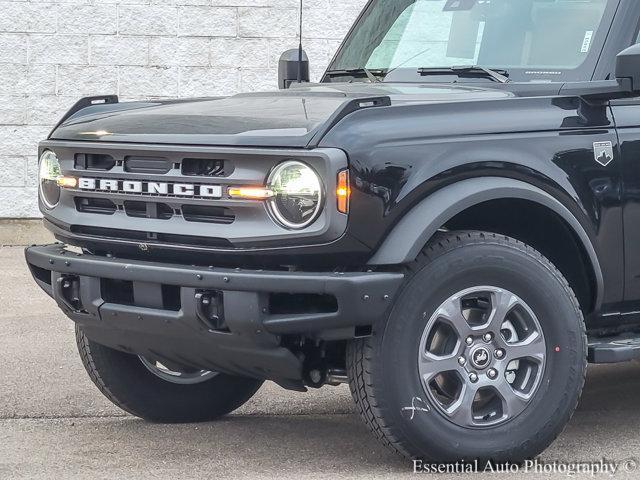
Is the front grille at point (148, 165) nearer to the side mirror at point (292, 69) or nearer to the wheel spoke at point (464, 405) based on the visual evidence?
the wheel spoke at point (464, 405)

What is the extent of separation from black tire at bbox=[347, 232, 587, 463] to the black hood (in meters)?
0.58

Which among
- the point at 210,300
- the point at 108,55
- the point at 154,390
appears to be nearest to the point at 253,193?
the point at 210,300

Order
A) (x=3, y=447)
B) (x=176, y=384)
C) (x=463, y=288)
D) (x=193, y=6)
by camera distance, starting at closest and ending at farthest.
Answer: (x=463, y=288), (x=3, y=447), (x=176, y=384), (x=193, y=6)

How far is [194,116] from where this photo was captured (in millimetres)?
4566

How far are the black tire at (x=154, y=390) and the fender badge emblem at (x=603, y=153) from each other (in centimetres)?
180

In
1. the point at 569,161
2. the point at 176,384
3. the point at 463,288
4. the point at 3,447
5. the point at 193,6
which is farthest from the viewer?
the point at 193,6

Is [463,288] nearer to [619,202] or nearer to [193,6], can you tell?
[619,202]

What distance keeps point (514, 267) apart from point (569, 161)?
0.48 metres

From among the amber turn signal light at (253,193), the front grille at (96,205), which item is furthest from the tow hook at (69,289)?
the amber turn signal light at (253,193)

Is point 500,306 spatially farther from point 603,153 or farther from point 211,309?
point 211,309

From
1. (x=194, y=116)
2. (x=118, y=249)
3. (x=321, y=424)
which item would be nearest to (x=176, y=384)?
(x=321, y=424)

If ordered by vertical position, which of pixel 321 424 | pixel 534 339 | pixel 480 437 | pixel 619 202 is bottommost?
pixel 321 424

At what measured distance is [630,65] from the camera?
4516mm

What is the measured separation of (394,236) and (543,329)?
A: 0.68m
